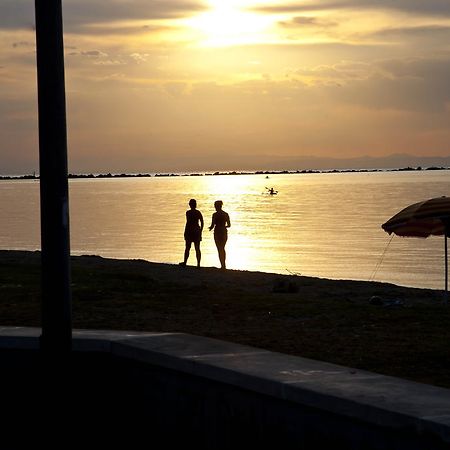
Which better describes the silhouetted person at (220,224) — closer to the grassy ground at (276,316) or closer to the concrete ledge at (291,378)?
the grassy ground at (276,316)

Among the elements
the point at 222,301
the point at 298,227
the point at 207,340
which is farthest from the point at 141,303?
the point at 298,227

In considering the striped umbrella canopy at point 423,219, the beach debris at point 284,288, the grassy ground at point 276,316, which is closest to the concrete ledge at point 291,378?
the grassy ground at point 276,316

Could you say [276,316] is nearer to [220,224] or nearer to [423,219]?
[423,219]

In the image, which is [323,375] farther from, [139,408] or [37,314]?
[37,314]

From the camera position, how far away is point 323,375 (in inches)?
211

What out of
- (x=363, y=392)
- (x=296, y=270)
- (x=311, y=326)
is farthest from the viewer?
(x=296, y=270)

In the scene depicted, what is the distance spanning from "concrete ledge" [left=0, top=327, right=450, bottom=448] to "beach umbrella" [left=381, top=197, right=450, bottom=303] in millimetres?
10627

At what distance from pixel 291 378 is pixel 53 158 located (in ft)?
6.43

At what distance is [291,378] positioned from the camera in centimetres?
524

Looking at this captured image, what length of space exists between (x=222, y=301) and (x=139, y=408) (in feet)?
33.1

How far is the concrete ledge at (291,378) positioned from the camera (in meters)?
4.46

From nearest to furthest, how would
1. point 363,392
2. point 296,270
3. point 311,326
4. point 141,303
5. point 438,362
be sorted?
point 363,392, point 438,362, point 311,326, point 141,303, point 296,270

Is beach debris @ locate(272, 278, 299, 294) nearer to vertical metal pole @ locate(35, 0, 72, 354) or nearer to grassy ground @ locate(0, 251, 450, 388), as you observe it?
grassy ground @ locate(0, 251, 450, 388)

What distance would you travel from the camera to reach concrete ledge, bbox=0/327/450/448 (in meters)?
4.46
